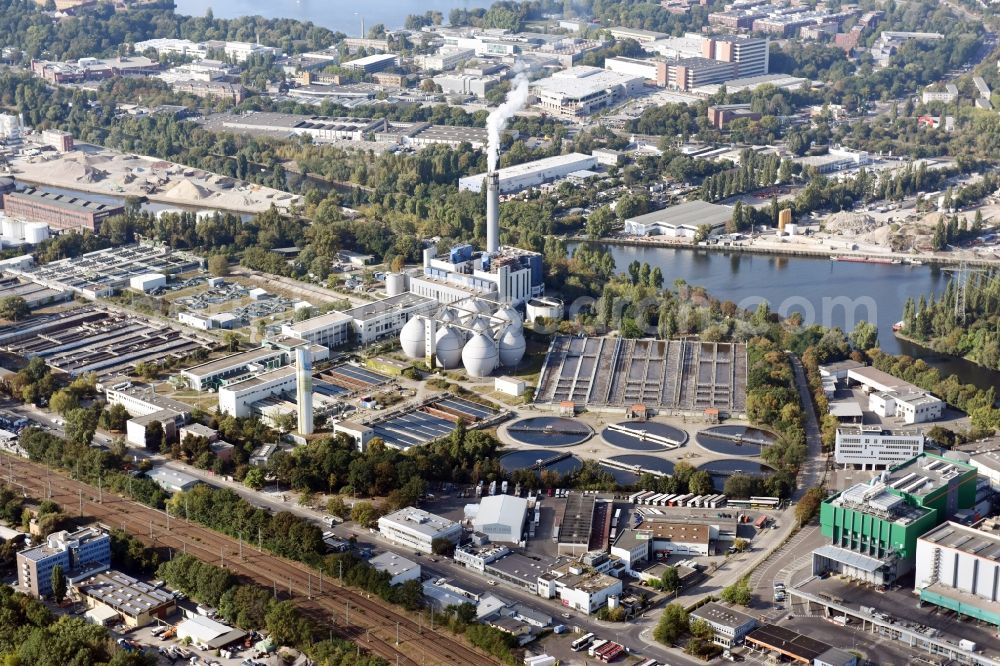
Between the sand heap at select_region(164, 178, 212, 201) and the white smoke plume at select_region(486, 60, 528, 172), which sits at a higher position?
the white smoke plume at select_region(486, 60, 528, 172)

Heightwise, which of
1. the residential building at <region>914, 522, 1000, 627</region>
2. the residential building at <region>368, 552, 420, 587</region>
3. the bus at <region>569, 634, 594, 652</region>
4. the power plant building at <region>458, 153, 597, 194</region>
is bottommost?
the bus at <region>569, 634, 594, 652</region>

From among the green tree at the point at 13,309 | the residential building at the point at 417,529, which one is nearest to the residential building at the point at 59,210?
the green tree at the point at 13,309

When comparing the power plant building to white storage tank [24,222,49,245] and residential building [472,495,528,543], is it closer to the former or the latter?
white storage tank [24,222,49,245]

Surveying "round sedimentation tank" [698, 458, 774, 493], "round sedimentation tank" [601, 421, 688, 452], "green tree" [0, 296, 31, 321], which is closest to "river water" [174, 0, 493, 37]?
"green tree" [0, 296, 31, 321]

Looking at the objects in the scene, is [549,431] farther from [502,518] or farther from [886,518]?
[886,518]

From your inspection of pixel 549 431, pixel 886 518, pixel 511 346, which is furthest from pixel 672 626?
pixel 511 346

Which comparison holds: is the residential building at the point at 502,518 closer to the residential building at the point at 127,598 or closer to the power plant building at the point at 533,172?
the residential building at the point at 127,598
